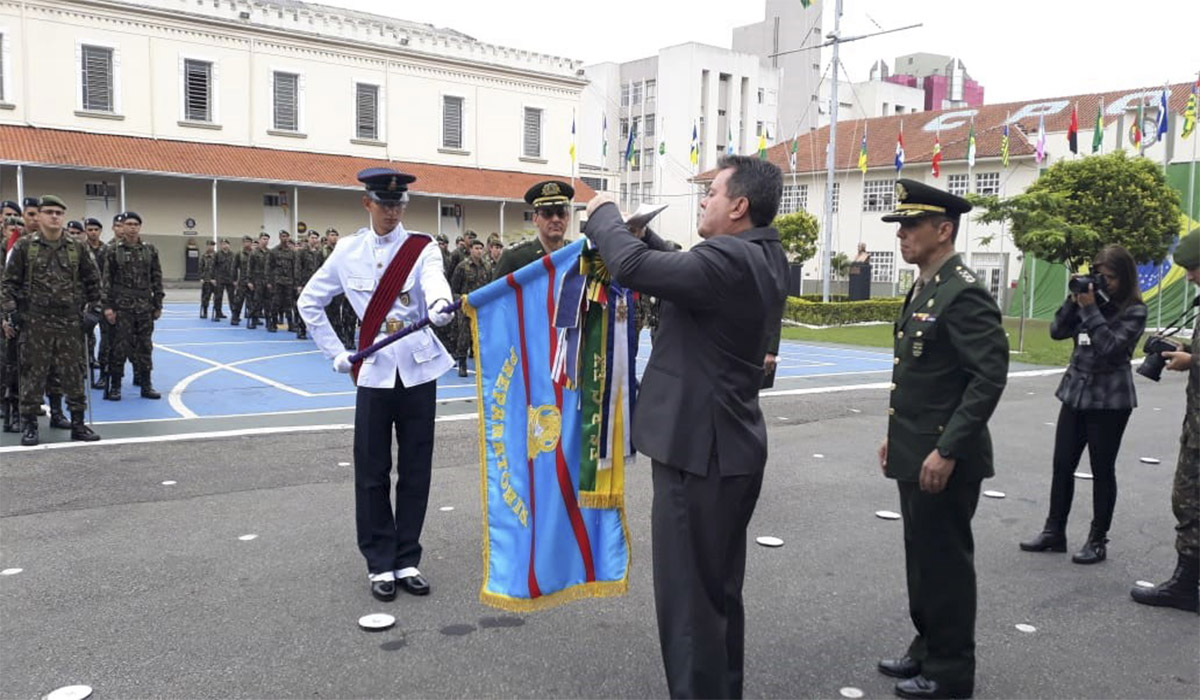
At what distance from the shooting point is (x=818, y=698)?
3381 mm

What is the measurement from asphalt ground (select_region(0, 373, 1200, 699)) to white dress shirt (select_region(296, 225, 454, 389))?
1111mm

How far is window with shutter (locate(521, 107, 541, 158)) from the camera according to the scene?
135ft

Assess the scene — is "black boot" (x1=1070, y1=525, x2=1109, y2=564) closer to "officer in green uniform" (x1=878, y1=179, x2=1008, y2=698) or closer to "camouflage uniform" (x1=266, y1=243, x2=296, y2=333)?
"officer in green uniform" (x1=878, y1=179, x2=1008, y2=698)

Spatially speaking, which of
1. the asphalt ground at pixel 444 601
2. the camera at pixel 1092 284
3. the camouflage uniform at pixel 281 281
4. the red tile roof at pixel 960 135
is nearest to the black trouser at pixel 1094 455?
the asphalt ground at pixel 444 601

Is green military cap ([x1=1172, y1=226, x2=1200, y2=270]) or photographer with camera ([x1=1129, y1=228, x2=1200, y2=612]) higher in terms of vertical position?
green military cap ([x1=1172, y1=226, x2=1200, y2=270])

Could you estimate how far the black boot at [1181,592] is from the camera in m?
4.45

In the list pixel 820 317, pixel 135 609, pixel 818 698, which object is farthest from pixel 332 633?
pixel 820 317

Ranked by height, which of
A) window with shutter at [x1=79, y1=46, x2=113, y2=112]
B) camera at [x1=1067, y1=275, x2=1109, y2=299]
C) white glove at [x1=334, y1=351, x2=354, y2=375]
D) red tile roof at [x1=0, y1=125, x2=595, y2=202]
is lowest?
white glove at [x1=334, y1=351, x2=354, y2=375]

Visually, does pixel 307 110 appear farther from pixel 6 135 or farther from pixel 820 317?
pixel 820 317

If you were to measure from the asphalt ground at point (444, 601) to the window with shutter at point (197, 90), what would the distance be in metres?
29.6

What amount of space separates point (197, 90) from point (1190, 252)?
34946 millimetres

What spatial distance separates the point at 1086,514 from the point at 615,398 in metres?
4.50

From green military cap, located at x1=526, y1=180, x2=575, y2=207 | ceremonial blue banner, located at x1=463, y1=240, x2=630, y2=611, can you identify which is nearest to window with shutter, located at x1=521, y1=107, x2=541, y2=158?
green military cap, located at x1=526, y1=180, x2=575, y2=207

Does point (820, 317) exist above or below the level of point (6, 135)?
below
